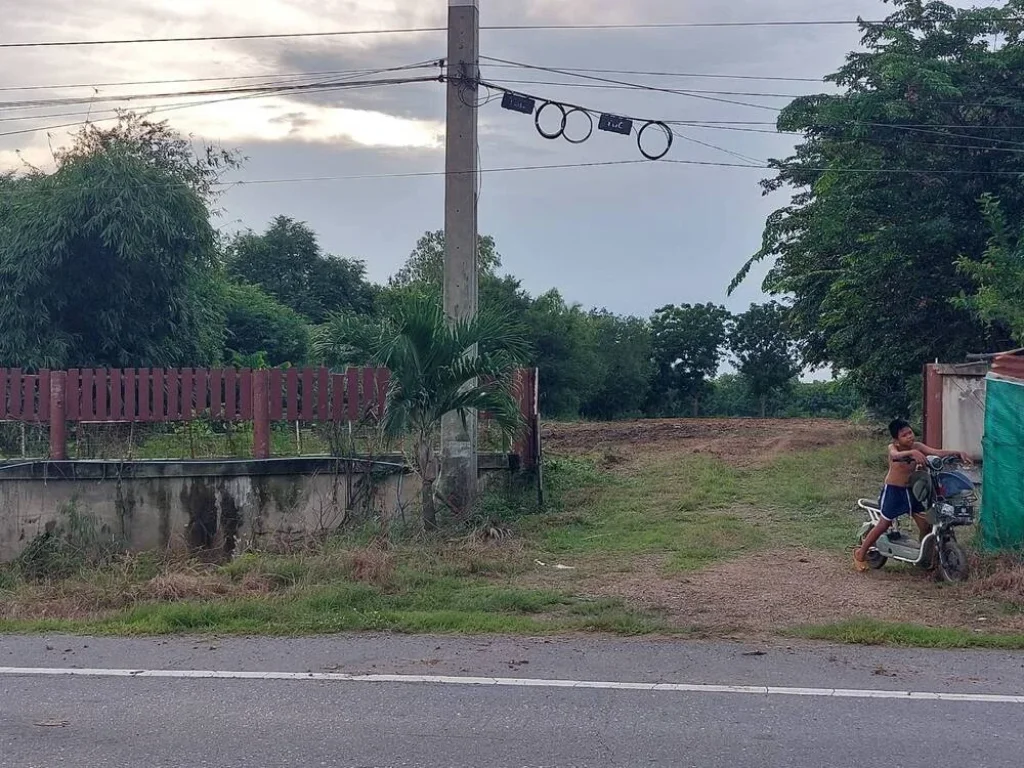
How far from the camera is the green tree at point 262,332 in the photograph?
121 ft

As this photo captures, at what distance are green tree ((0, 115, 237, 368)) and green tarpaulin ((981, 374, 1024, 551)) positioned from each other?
16080 mm

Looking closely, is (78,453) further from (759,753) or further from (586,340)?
(586,340)

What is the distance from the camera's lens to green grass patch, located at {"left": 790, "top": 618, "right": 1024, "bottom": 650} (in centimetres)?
673

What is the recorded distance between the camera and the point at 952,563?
8508 mm

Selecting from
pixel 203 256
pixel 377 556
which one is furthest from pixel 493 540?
pixel 203 256

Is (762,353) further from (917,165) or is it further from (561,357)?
(917,165)

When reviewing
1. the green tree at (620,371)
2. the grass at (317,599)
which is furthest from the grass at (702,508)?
the green tree at (620,371)

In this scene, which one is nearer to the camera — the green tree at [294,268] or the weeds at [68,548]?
the weeds at [68,548]

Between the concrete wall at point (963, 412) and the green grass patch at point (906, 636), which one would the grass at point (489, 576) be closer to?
the green grass patch at point (906, 636)

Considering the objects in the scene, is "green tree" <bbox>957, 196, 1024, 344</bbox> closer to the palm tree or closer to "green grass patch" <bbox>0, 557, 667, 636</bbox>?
the palm tree

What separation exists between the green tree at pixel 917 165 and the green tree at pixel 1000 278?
3.58 ft

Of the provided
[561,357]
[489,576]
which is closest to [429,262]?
[561,357]

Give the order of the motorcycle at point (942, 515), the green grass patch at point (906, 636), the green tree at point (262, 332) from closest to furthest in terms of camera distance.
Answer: the green grass patch at point (906, 636), the motorcycle at point (942, 515), the green tree at point (262, 332)

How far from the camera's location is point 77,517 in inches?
436
